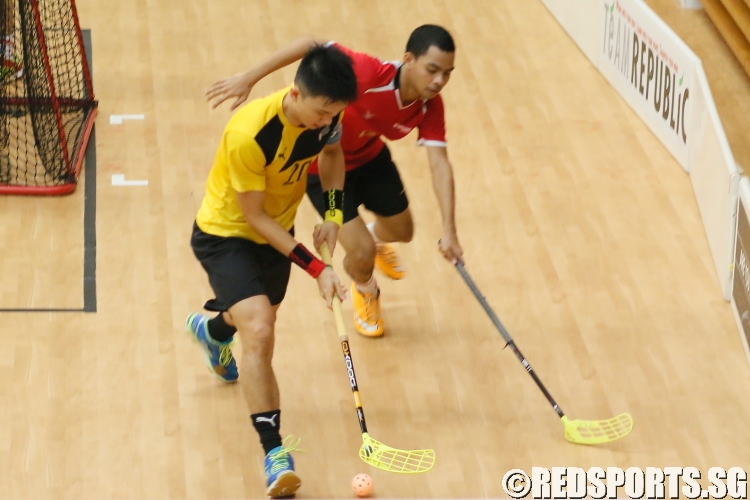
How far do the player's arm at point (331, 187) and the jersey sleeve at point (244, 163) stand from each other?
39cm

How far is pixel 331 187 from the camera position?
4.02 metres

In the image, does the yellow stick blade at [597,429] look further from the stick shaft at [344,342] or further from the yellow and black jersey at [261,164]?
the yellow and black jersey at [261,164]

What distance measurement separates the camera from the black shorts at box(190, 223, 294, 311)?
3730 mm

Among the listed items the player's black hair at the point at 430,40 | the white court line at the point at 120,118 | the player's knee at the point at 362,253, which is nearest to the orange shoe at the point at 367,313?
the player's knee at the point at 362,253

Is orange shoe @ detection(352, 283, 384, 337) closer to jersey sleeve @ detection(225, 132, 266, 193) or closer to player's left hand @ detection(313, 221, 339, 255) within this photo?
player's left hand @ detection(313, 221, 339, 255)

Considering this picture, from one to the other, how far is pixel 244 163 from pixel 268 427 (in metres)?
0.91

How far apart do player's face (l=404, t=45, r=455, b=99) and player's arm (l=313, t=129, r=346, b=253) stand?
1.22 feet

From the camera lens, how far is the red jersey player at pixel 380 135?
4.02m

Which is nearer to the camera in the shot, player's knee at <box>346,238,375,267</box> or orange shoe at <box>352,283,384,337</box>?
player's knee at <box>346,238,375,267</box>

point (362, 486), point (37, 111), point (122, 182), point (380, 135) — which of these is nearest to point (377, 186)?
point (380, 135)

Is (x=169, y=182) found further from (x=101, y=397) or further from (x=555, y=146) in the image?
(x=555, y=146)

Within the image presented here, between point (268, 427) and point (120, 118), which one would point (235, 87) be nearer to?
point (268, 427)

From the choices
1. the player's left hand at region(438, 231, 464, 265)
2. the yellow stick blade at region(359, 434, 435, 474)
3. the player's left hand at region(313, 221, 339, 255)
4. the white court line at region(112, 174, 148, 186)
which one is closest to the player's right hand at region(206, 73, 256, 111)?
the player's left hand at region(313, 221, 339, 255)

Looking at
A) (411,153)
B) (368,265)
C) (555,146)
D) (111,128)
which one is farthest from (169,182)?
(555,146)
